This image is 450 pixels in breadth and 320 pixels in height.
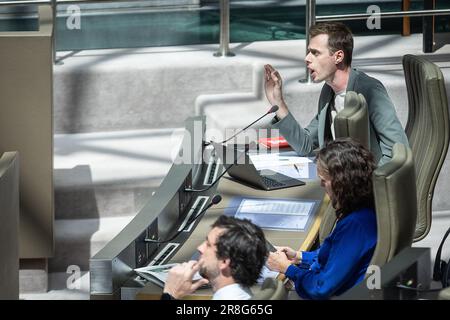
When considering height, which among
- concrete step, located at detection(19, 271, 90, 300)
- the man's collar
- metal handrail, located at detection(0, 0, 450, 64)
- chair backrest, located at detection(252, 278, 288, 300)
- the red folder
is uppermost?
metal handrail, located at detection(0, 0, 450, 64)

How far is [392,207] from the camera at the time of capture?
3568 mm

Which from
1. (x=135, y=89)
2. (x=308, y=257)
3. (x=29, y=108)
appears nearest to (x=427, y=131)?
(x=308, y=257)

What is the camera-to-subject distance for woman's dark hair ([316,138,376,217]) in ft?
12.2

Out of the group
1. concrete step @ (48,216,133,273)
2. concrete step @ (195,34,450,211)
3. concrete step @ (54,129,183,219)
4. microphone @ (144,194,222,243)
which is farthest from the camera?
concrete step @ (195,34,450,211)

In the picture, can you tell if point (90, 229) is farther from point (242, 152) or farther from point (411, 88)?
point (411, 88)

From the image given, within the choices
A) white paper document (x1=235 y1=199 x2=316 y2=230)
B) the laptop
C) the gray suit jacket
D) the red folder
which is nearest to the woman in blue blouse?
white paper document (x1=235 y1=199 x2=316 y2=230)

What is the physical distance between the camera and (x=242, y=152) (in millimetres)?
4820

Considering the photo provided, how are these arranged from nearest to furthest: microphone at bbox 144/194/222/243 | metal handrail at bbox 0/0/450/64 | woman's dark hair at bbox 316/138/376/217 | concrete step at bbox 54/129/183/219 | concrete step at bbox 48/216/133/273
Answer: woman's dark hair at bbox 316/138/376/217
microphone at bbox 144/194/222/243
concrete step at bbox 48/216/133/273
concrete step at bbox 54/129/183/219
metal handrail at bbox 0/0/450/64

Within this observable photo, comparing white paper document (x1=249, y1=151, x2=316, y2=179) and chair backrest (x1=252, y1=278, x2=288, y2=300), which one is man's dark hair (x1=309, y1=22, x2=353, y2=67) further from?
chair backrest (x1=252, y1=278, x2=288, y2=300)

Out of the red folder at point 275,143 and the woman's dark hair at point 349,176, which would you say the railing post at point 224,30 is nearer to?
the red folder at point 275,143

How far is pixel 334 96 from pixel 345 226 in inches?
51.4

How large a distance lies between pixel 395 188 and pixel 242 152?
1.34 m

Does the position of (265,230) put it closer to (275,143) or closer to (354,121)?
(354,121)

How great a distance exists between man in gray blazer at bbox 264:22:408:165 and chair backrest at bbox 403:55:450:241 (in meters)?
0.17
